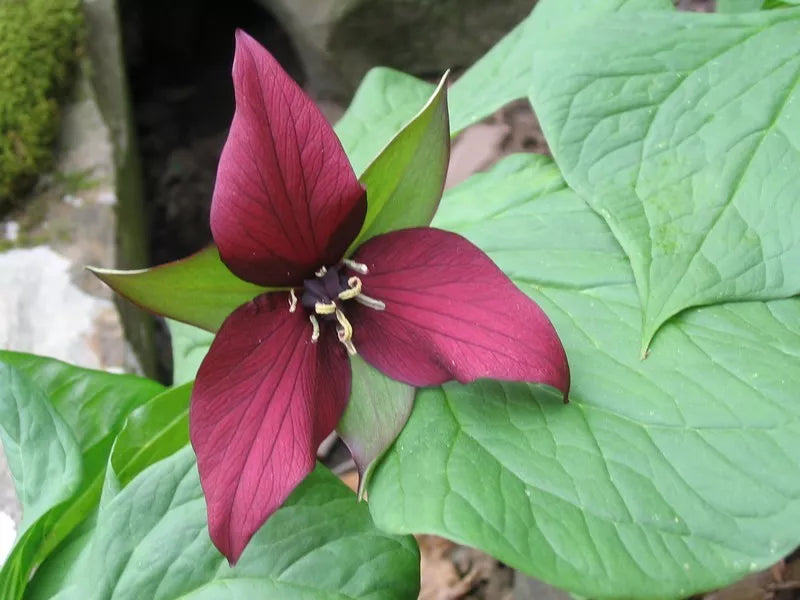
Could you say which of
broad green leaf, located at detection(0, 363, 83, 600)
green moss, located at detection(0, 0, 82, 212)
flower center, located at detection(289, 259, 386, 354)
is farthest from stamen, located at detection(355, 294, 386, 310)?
green moss, located at detection(0, 0, 82, 212)

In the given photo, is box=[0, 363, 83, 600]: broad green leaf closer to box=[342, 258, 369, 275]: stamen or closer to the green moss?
box=[342, 258, 369, 275]: stamen

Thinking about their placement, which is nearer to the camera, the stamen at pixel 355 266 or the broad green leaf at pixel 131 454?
the stamen at pixel 355 266

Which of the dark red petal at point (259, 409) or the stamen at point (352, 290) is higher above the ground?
the stamen at point (352, 290)

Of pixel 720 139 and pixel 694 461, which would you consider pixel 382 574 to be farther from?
pixel 720 139

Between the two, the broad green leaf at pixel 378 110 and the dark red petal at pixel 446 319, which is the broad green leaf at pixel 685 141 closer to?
the dark red petal at pixel 446 319

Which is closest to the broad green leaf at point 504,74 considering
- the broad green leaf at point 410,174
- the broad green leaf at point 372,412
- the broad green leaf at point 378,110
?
the broad green leaf at point 378,110
